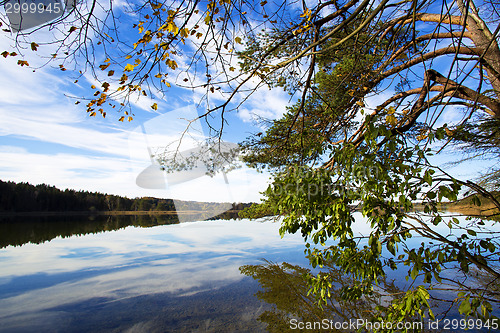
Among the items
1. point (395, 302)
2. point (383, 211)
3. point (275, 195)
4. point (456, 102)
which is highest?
point (456, 102)

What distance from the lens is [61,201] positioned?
52.0m

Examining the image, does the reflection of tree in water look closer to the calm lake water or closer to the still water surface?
the calm lake water

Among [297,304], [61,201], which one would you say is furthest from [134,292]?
[61,201]

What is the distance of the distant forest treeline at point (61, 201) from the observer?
152ft

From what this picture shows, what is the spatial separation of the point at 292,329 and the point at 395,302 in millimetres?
2091

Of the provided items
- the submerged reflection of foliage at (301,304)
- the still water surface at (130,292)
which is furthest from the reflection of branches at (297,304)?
the still water surface at (130,292)

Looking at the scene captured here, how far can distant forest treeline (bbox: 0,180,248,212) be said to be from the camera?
46406mm

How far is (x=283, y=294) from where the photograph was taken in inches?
186

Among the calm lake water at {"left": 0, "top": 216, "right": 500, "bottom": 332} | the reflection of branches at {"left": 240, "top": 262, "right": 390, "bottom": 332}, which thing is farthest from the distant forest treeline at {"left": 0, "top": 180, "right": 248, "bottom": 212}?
the reflection of branches at {"left": 240, "top": 262, "right": 390, "bottom": 332}

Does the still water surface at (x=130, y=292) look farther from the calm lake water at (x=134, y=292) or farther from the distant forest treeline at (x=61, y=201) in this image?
the distant forest treeline at (x=61, y=201)

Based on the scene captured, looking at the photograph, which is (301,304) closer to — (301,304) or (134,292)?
(301,304)

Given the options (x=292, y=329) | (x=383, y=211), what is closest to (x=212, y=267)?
(x=292, y=329)

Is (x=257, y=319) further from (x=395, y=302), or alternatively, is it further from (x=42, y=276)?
(x=42, y=276)

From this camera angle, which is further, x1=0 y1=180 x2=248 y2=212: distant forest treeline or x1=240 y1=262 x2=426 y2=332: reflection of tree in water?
x1=0 y1=180 x2=248 y2=212: distant forest treeline
